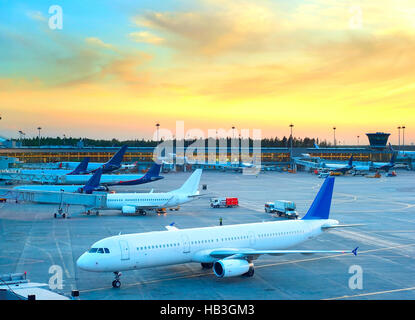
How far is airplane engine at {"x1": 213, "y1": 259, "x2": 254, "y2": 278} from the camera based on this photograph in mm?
33094

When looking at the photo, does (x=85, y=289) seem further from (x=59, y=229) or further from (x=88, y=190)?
(x=88, y=190)

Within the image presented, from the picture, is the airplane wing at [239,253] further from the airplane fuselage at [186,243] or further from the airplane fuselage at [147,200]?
the airplane fuselage at [147,200]

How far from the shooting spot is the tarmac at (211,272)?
3247 cm

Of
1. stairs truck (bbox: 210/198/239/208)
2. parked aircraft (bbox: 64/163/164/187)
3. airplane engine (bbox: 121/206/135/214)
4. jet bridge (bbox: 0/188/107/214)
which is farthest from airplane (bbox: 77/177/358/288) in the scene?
parked aircraft (bbox: 64/163/164/187)

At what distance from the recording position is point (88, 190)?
8362 cm

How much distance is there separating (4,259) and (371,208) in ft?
197

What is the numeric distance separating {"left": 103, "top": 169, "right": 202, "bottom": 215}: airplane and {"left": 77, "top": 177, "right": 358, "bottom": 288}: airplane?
33.5 metres

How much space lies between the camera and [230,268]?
109 ft

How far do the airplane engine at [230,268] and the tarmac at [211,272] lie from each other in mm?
1001

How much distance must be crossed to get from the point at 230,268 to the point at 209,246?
3.47 meters

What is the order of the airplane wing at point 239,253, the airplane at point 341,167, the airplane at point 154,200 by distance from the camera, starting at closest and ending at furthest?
the airplane wing at point 239,253 → the airplane at point 154,200 → the airplane at point 341,167

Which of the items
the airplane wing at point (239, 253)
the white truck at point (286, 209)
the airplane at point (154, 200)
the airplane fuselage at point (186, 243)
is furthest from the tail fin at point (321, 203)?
the airplane at point (154, 200)

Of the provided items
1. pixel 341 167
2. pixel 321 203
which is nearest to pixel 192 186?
pixel 321 203
